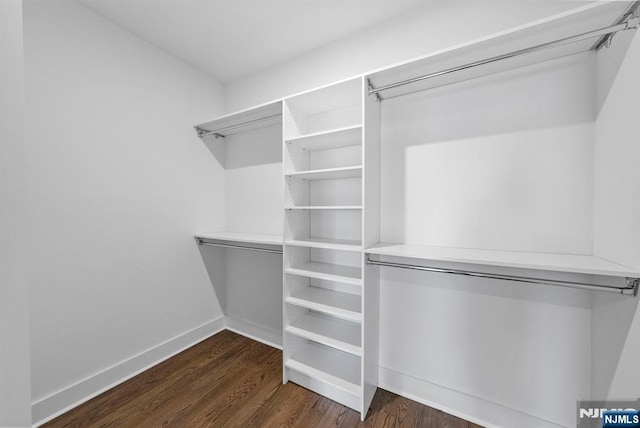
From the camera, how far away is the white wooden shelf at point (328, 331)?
5.27 feet

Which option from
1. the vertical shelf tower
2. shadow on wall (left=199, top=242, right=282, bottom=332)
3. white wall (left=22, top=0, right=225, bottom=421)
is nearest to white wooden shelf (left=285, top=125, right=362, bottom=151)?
the vertical shelf tower

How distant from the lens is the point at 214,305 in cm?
253

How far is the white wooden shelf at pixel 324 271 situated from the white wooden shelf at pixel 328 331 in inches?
15.3

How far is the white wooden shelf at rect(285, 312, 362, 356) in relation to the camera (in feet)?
5.27

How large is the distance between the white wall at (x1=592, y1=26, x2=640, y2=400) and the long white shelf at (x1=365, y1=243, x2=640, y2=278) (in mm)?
78

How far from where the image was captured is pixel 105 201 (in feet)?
5.77

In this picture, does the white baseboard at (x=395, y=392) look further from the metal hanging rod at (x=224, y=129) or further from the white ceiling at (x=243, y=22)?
the white ceiling at (x=243, y=22)

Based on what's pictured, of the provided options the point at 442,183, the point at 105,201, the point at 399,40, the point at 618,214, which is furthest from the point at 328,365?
the point at 399,40

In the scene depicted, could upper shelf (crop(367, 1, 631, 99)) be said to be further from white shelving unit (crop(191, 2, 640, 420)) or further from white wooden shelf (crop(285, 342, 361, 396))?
white wooden shelf (crop(285, 342, 361, 396))

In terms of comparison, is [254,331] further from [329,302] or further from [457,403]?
[457,403]

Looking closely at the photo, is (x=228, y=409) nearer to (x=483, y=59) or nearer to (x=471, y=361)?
(x=471, y=361)

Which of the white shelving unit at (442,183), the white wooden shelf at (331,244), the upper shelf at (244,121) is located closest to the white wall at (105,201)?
the upper shelf at (244,121)

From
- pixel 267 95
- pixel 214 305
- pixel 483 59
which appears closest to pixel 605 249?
pixel 483 59

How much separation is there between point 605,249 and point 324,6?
2.08 metres
